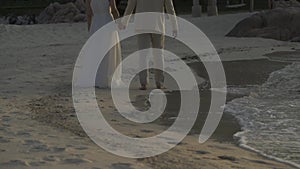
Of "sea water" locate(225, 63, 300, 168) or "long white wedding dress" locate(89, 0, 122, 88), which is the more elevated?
"long white wedding dress" locate(89, 0, 122, 88)

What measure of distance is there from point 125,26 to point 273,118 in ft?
9.41

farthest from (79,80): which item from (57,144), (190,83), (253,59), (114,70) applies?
(253,59)

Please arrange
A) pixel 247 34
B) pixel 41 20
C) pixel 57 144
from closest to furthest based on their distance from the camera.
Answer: pixel 57 144
pixel 247 34
pixel 41 20

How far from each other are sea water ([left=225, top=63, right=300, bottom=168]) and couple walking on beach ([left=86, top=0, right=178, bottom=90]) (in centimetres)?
143

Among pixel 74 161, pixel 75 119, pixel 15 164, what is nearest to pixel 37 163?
pixel 15 164

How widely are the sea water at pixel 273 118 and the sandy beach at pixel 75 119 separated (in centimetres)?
16

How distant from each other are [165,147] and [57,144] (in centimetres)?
97

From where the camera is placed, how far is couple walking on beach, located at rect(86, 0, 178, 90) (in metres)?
9.27

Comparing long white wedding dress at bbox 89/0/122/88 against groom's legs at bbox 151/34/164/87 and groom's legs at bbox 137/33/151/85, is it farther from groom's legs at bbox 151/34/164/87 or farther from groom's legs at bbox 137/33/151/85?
groom's legs at bbox 151/34/164/87

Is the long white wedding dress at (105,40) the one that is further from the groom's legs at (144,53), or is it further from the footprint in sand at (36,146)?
the footprint in sand at (36,146)

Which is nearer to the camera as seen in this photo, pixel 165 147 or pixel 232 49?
pixel 165 147

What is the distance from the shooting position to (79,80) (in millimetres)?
9750

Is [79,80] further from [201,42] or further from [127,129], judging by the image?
[201,42]

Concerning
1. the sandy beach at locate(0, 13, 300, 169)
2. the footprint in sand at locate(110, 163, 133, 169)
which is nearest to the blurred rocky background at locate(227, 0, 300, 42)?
the sandy beach at locate(0, 13, 300, 169)
